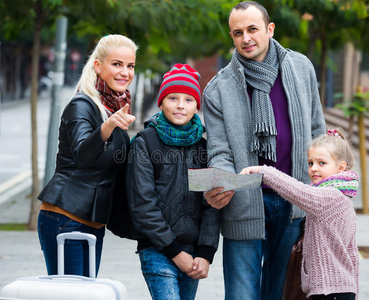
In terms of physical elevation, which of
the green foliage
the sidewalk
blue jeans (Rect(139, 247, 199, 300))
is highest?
the green foliage

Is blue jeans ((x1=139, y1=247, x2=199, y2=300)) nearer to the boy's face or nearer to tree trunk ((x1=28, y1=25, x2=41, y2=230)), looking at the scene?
the boy's face

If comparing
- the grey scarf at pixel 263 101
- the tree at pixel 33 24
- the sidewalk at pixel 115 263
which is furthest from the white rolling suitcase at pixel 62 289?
the tree at pixel 33 24

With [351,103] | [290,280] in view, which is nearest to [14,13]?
[351,103]

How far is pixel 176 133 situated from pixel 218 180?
0.43 m

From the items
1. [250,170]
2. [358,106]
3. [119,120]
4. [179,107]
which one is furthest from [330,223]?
[358,106]

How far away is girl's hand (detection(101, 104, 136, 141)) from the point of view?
3.05 meters

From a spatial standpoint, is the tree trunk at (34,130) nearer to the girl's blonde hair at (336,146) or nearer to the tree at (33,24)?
the tree at (33,24)

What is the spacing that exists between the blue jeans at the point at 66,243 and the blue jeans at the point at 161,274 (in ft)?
1.00

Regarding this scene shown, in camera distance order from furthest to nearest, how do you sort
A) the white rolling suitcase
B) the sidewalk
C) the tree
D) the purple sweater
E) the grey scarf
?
the tree, the sidewalk, the grey scarf, the purple sweater, the white rolling suitcase

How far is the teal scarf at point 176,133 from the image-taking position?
3281 millimetres

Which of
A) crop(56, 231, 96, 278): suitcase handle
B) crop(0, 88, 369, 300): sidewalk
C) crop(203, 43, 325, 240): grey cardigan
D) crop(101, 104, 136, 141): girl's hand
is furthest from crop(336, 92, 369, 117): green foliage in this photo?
crop(56, 231, 96, 278): suitcase handle

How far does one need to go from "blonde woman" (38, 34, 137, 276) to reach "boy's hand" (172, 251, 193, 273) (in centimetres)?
41

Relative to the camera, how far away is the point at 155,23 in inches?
321

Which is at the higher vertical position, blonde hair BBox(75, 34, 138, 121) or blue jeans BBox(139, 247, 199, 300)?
blonde hair BBox(75, 34, 138, 121)
